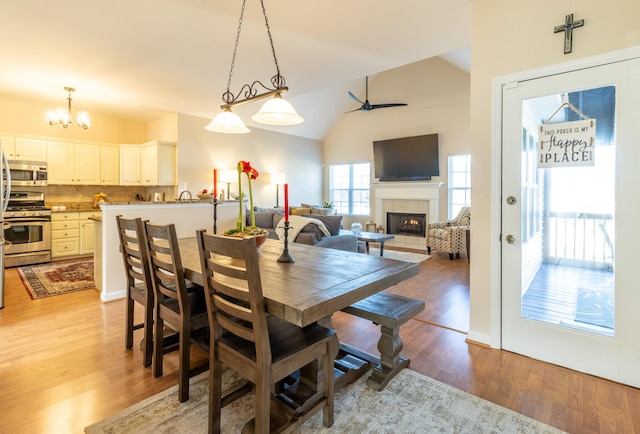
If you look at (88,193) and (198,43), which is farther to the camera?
(88,193)

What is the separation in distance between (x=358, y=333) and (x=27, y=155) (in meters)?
6.16

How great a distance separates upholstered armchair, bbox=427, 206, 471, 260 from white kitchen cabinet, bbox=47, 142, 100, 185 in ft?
21.2

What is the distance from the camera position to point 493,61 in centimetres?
246

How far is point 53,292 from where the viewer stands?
150 inches

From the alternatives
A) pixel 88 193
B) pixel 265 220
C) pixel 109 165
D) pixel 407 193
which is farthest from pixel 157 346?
pixel 407 193

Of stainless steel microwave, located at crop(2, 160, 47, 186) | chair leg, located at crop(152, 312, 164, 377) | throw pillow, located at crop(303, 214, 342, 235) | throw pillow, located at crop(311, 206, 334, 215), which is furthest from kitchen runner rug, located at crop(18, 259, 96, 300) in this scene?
throw pillow, located at crop(311, 206, 334, 215)

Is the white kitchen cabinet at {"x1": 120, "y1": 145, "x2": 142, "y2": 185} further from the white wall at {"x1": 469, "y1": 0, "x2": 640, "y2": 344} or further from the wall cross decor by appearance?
the wall cross decor

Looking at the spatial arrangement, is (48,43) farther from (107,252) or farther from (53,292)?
(53,292)

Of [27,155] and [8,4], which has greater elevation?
[8,4]

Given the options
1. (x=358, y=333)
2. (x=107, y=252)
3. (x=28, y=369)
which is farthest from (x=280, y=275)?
(x=107, y=252)

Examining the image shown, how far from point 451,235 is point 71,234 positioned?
673 cm

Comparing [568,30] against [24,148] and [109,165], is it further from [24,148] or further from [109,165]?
[24,148]

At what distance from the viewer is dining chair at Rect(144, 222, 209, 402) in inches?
71.7

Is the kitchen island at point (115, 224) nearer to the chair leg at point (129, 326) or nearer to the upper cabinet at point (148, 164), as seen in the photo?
the chair leg at point (129, 326)
